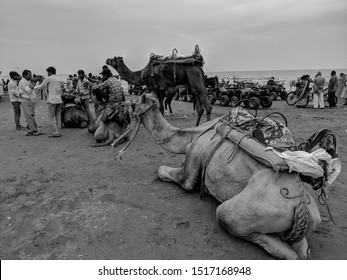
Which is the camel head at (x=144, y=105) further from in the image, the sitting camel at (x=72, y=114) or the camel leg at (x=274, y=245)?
the sitting camel at (x=72, y=114)

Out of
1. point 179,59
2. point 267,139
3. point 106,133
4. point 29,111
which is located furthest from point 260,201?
point 29,111

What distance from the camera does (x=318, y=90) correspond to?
47.9ft

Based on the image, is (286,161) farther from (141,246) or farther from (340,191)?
(340,191)

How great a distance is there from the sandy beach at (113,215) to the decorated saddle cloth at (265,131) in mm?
1066

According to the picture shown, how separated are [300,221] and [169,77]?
283 inches

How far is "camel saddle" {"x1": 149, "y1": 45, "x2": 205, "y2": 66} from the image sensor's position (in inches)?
339

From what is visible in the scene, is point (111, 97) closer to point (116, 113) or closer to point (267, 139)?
point (116, 113)

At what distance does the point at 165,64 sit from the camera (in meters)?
9.03

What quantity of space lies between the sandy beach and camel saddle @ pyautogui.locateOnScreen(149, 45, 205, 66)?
11.8 ft

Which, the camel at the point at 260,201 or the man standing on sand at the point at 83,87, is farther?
the man standing on sand at the point at 83,87

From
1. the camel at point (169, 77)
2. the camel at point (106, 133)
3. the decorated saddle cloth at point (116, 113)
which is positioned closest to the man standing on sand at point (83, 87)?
the camel at point (169, 77)

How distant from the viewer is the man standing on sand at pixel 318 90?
1437 cm

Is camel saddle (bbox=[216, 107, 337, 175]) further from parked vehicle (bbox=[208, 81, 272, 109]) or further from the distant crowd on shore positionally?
parked vehicle (bbox=[208, 81, 272, 109])

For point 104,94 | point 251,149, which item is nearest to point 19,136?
point 104,94
